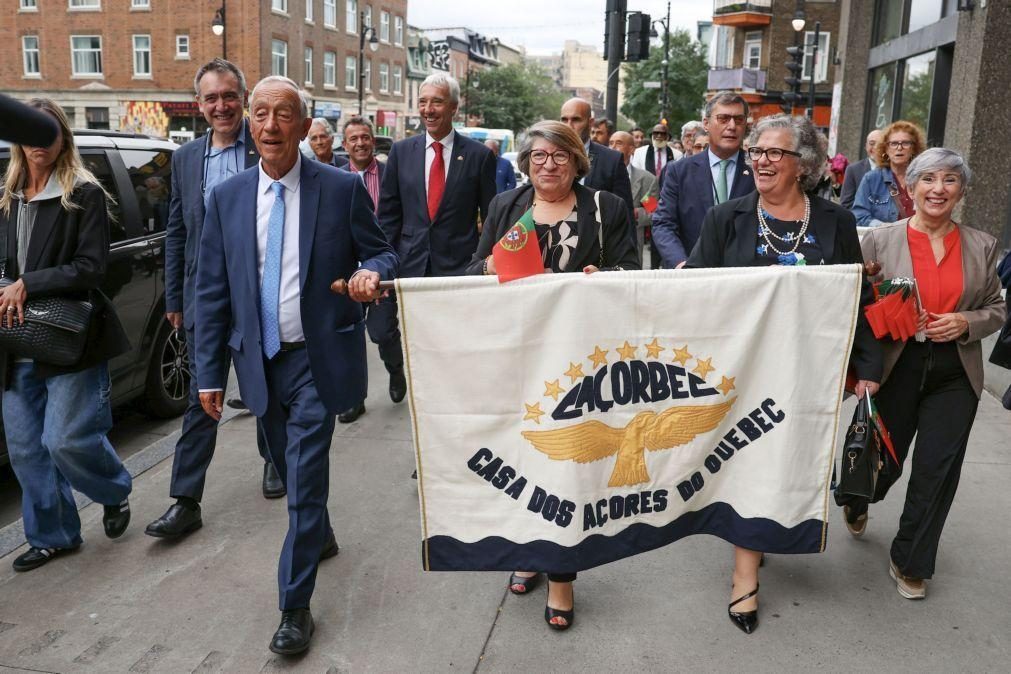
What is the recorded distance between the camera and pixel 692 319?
342 centimetres

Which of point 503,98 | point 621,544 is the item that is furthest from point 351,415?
point 503,98

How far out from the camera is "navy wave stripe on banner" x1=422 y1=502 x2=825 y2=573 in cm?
349

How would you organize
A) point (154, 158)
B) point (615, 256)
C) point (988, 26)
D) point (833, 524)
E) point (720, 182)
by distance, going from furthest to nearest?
1. point (988, 26)
2. point (154, 158)
3. point (720, 182)
4. point (833, 524)
5. point (615, 256)

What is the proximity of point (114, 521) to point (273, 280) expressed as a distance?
5.90 feet

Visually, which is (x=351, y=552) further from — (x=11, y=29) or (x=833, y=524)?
(x=11, y=29)

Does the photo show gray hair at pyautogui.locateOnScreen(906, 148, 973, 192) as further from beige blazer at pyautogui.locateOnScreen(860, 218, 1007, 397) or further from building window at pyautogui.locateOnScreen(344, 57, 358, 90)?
building window at pyautogui.locateOnScreen(344, 57, 358, 90)

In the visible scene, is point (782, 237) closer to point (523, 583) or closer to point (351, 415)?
point (523, 583)

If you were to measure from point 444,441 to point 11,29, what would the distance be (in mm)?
53843

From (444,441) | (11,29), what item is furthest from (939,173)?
(11,29)

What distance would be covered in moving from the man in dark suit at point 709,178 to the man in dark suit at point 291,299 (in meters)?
2.32

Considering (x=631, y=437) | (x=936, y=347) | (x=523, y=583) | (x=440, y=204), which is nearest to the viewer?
(x=631, y=437)

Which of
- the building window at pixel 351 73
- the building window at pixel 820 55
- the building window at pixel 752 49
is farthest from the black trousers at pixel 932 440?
the building window at pixel 351 73

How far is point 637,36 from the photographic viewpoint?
1269 centimetres

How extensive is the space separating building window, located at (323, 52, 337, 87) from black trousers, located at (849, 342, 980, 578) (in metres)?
52.2
